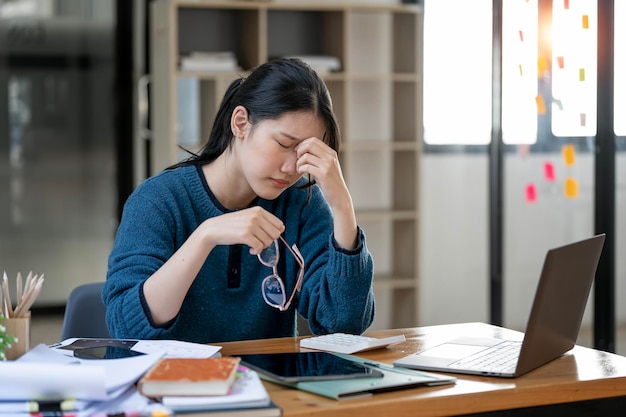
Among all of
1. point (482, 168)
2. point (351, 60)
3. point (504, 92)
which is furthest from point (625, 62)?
point (351, 60)

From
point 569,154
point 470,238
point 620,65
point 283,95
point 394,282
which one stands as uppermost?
point 620,65

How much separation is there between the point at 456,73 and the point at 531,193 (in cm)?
101

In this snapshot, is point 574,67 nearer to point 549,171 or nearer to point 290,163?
point 549,171

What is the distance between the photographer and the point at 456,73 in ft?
17.3

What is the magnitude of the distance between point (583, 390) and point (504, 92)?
339 cm

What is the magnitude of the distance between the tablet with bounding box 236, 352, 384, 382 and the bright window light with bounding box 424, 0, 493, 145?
12.0 ft

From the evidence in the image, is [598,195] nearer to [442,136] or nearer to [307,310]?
[442,136]

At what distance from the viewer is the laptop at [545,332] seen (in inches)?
62.4

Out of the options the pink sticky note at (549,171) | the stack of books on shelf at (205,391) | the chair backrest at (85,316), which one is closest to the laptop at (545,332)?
the stack of books on shelf at (205,391)

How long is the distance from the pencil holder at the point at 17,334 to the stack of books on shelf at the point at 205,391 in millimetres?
284

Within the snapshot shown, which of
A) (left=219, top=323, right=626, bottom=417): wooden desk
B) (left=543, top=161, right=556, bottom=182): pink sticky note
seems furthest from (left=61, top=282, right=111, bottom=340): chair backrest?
(left=543, top=161, right=556, bottom=182): pink sticky note

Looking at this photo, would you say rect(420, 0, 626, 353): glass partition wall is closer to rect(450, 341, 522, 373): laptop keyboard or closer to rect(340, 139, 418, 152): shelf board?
rect(340, 139, 418, 152): shelf board

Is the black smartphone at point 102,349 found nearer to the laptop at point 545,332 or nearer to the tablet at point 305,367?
the tablet at point 305,367

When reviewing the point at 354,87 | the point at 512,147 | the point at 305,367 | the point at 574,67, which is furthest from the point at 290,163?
the point at 354,87
